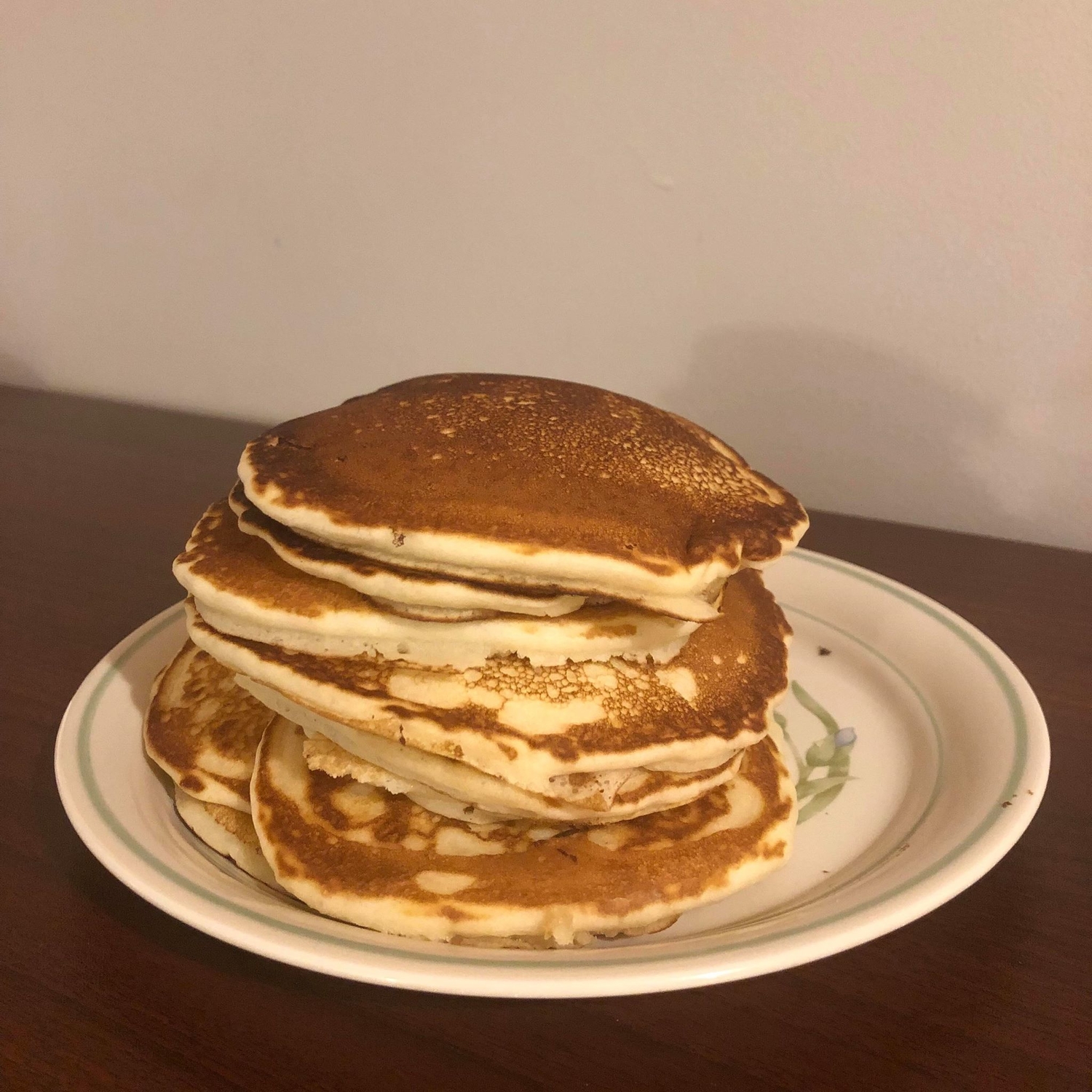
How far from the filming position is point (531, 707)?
2.86 feet

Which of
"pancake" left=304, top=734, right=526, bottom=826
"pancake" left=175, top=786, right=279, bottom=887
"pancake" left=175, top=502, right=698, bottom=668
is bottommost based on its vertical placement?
"pancake" left=175, top=786, right=279, bottom=887

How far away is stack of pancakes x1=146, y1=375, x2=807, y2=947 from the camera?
833 millimetres

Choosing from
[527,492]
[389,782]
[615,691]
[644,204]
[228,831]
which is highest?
[644,204]

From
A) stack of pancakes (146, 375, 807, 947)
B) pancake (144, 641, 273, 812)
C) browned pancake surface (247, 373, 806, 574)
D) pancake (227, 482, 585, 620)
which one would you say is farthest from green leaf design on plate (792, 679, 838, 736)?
pancake (144, 641, 273, 812)

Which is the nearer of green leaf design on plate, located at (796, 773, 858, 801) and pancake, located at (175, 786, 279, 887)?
pancake, located at (175, 786, 279, 887)

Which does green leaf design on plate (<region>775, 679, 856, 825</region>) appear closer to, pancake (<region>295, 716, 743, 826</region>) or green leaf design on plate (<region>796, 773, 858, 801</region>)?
green leaf design on plate (<region>796, 773, 858, 801</region>)

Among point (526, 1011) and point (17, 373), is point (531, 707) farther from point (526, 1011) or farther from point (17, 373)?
point (17, 373)

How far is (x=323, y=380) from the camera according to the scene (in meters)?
2.40

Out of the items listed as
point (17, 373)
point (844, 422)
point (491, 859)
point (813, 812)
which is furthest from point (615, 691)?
point (17, 373)

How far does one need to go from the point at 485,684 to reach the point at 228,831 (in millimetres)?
311

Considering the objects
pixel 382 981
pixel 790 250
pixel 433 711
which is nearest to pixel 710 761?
pixel 433 711

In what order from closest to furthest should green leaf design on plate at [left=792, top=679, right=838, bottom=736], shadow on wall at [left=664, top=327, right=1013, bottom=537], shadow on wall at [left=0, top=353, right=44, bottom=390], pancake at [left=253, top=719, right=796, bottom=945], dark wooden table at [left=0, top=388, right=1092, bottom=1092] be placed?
dark wooden table at [left=0, top=388, right=1092, bottom=1092] → pancake at [left=253, top=719, right=796, bottom=945] → green leaf design on plate at [left=792, top=679, right=838, bottom=736] → shadow on wall at [left=664, top=327, right=1013, bottom=537] → shadow on wall at [left=0, top=353, right=44, bottom=390]

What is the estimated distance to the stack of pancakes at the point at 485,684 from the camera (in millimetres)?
833

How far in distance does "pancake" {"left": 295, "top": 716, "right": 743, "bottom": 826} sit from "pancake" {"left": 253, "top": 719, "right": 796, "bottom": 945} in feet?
0.08
